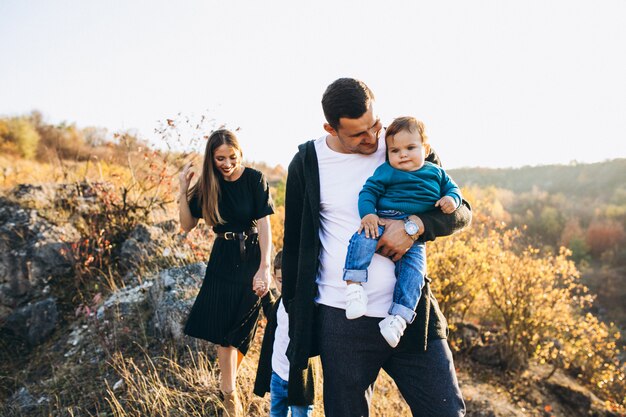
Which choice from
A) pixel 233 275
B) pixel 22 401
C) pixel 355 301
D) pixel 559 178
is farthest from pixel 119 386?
pixel 559 178

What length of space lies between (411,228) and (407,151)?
0.34m

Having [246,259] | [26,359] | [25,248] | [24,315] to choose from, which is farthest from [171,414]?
[25,248]

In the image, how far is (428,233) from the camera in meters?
1.63

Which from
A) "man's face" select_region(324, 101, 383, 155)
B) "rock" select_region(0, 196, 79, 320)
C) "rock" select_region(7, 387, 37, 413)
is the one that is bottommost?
"rock" select_region(7, 387, 37, 413)

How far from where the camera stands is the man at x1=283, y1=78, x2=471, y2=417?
1.58 metres

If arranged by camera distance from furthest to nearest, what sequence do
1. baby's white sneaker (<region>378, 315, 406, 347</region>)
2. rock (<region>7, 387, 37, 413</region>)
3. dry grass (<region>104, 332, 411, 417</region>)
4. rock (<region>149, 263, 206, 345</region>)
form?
rock (<region>149, 263, 206, 345</region>) → rock (<region>7, 387, 37, 413</region>) → dry grass (<region>104, 332, 411, 417</region>) → baby's white sneaker (<region>378, 315, 406, 347</region>)

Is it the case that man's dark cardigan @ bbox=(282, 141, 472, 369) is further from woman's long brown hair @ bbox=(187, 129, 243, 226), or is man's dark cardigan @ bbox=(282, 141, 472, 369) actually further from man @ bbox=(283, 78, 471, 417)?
woman's long brown hair @ bbox=(187, 129, 243, 226)

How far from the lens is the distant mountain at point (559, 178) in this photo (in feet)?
99.2

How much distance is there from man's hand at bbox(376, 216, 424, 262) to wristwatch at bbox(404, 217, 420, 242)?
12 millimetres

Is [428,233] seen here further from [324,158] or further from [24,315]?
[24,315]

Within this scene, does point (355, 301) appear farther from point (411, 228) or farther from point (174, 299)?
point (174, 299)

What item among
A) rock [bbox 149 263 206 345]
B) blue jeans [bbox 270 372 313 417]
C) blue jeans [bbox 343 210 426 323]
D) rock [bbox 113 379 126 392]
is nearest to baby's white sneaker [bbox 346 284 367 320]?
blue jeans [bbox 343 210 426 323]

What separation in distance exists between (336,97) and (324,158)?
0.91ft

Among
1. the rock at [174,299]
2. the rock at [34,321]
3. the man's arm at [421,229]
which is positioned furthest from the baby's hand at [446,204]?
the rock at [34,321]
